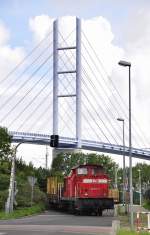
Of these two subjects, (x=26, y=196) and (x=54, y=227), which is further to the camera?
(x=26, y=196)

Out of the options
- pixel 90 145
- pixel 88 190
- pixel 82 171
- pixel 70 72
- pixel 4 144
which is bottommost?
pixel 88 190

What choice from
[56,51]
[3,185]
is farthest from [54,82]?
[3,185]

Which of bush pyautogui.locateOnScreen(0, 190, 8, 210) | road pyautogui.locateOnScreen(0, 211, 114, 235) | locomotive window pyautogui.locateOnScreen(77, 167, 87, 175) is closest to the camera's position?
road pyautogui.locateOnScreen(0, 211, 114, 235)

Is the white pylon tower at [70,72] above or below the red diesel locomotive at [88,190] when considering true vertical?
above

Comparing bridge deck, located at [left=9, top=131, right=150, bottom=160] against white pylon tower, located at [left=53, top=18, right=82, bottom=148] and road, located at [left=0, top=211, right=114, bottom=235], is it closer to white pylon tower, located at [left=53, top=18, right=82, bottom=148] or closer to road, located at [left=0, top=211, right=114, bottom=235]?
white pylon tower, located at [left=53, top=18, right=82, bottom=148]

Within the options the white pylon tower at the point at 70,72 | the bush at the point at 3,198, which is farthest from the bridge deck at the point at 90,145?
the bush at the point at 3,198

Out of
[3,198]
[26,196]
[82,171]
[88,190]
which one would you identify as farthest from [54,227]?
[26,196]

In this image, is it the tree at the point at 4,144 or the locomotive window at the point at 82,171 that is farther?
the tree at the point at 4,144

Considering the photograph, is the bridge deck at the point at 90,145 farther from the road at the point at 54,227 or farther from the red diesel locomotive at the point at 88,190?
the road at the point at 54,227

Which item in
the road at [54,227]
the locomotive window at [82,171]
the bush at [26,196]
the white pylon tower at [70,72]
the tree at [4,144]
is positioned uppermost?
the white pylon tower at [70,72]

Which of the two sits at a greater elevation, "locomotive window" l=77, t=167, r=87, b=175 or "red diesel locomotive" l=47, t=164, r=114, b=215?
"locomotive window" l=77, t=167, r=87, b=175

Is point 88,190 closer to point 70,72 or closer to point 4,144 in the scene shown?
point 4,144

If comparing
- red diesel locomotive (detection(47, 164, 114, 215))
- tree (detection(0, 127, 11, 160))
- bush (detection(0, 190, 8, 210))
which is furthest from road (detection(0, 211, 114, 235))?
tree (detection(0, 127, 11, 160))

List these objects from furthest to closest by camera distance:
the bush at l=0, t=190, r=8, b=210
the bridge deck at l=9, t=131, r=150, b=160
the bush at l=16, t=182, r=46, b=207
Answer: the bridge deck at l=9, t=131, r=150, b=160 → the bush at l=16, t=182, r=46, b=207 → the bush at l=0, t=190, r=8, b=210
